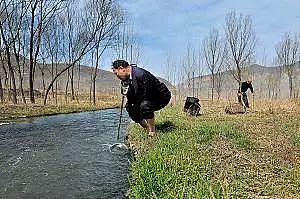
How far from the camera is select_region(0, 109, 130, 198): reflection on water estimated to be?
7426mm

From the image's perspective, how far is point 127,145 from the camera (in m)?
12.8

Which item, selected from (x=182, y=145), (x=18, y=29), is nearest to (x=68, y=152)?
(x=182, y=145)

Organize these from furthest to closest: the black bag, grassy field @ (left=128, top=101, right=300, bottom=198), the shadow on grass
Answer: the black bag, the shadow on grass, grassy field @ (left=128, top=101, right=300, bottom=198)

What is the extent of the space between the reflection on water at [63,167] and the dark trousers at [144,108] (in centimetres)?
111

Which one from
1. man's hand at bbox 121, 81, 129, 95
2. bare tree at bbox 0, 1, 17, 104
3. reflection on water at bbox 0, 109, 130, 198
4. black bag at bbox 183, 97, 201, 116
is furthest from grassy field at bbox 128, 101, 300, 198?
bare tree at bbox 0, 1, 17, 104

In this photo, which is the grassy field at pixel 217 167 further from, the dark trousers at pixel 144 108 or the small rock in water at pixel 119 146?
the small rock in water at pixel 119 146

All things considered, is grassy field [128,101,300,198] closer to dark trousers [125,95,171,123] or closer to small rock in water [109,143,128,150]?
dark trousers [125,95,171,123]

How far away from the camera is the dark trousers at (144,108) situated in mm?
11008

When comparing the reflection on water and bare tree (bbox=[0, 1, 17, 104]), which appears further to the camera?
bare tree (bbox=[0, 1, 17, 104])

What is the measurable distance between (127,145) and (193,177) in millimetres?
6866

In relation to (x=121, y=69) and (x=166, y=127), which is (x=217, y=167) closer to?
(x=121, y=69)

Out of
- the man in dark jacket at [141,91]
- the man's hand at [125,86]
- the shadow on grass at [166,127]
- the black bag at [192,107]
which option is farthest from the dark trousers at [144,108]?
the black bag at [192,107]

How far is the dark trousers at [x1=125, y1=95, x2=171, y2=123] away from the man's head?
1091 millimetres

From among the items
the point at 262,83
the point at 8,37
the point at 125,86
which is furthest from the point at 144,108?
the point at 262,83
